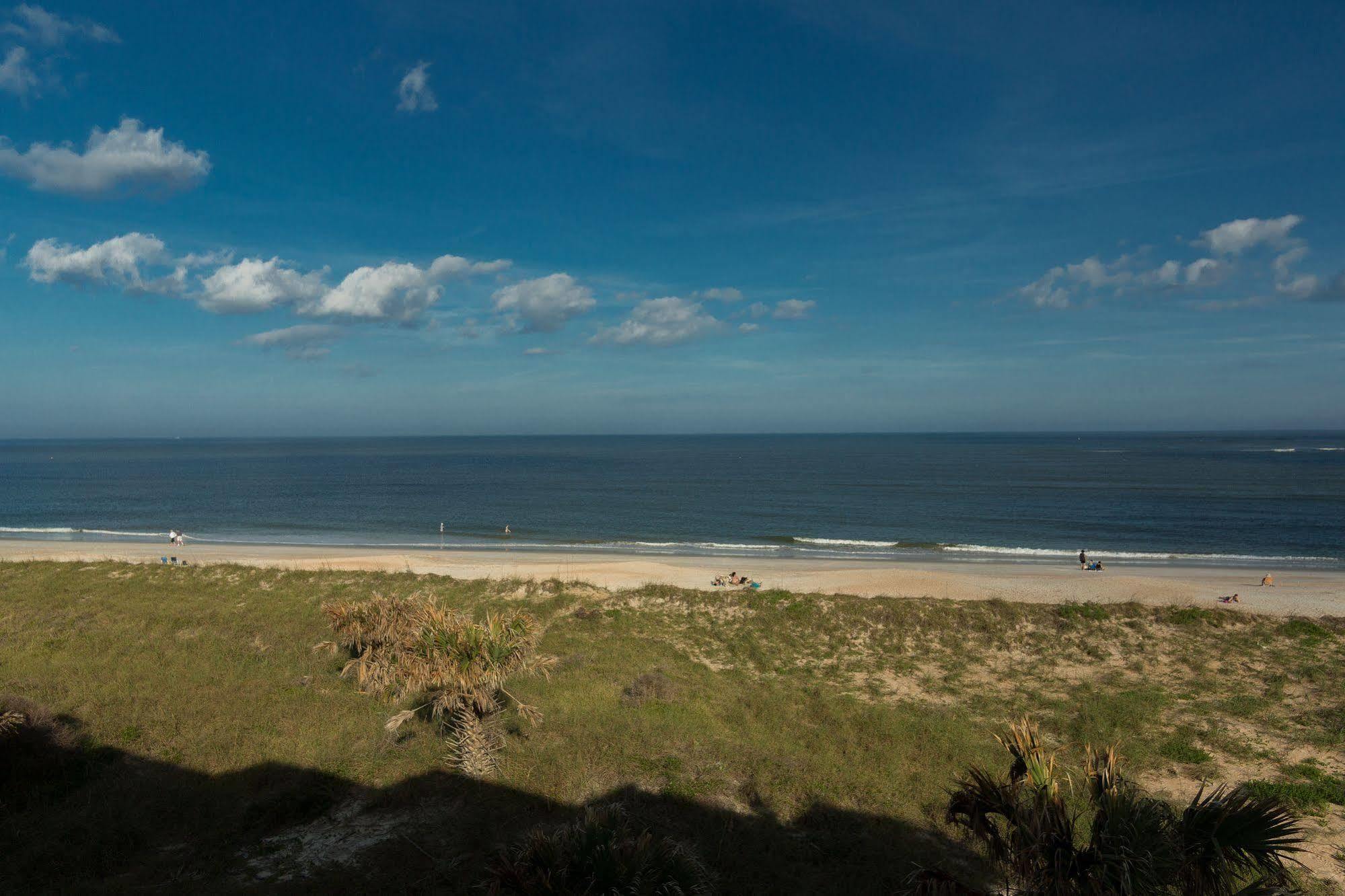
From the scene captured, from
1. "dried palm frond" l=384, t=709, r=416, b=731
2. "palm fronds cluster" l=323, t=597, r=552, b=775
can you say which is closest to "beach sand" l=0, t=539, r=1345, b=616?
"palm fronds cluster" l=323, t=597, r=552, b=775

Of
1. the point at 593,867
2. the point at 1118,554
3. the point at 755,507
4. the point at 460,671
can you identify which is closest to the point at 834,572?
the point at 1118,554

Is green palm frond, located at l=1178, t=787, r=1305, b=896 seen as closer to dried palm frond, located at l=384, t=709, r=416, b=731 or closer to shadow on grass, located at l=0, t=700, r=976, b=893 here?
shadow on grass, located at l=0, t=700, r=976, b=893

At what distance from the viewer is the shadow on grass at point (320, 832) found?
9.91 metres

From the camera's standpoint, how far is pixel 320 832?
11258 millimetres

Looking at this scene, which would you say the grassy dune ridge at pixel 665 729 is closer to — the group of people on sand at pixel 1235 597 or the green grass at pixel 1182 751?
the green grass at pixel 1182 751

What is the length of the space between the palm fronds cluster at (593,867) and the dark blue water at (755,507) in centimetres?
4503

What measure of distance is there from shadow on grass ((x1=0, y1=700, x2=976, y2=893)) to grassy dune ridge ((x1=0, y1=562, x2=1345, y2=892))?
0.16 ft

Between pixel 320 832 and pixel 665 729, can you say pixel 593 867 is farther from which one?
pixel 665 729

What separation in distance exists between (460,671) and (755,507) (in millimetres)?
65106

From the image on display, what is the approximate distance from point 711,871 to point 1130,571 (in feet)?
145

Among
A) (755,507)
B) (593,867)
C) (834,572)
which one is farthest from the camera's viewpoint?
(755,507)

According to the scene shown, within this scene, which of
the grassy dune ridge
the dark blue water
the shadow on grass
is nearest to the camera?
the shadow on grass

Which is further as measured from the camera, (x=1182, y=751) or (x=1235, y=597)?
(x=1235, y=597)

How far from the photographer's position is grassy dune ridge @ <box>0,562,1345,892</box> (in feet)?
35.4
